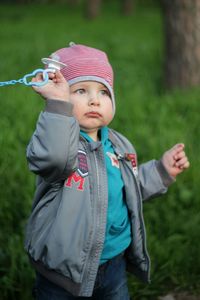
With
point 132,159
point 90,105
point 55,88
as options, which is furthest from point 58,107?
point 132,159

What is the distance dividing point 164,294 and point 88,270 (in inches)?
44.7

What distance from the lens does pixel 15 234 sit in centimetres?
318

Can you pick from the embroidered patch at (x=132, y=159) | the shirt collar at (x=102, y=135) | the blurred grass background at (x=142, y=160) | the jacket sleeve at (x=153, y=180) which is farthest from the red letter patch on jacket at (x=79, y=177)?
the blurred grass background at (x=142, y=160)

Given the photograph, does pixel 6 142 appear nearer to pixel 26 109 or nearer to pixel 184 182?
pixel 26 109

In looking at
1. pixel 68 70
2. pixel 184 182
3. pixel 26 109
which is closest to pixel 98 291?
pixel 68 70

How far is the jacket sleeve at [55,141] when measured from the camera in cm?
186

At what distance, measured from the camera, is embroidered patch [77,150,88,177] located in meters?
1.97

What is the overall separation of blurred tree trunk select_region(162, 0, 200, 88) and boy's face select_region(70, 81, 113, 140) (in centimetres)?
399

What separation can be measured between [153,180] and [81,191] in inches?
19.3

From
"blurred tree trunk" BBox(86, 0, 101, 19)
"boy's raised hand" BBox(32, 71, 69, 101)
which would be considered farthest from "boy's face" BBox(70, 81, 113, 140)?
"blurred tree trunk" BBox(86, 0, 101, 19)

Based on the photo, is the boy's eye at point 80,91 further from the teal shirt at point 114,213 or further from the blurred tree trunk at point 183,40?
the blurred tree trunk at point 183,40

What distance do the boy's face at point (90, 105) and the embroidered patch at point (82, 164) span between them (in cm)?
11

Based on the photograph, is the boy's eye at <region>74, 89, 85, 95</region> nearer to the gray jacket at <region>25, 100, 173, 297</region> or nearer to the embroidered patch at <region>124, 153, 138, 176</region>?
the gray jacket at <region>25, 100, 173, 297</region>

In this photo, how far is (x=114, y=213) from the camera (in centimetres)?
208
